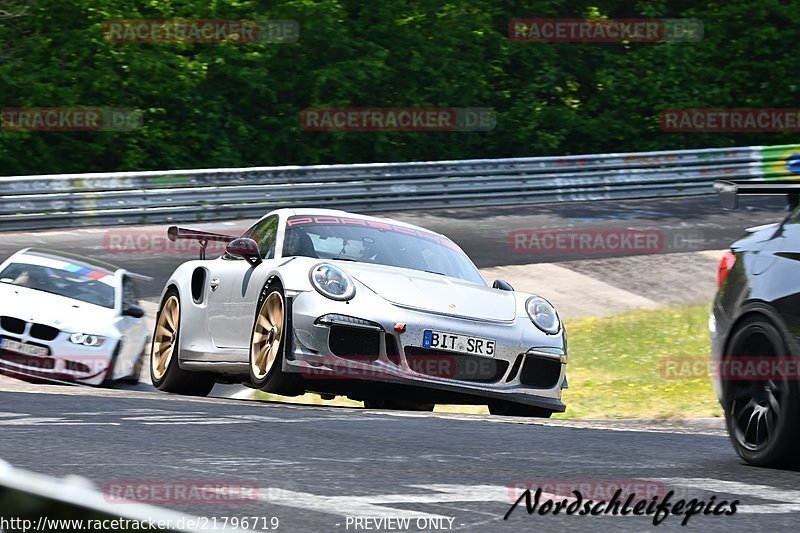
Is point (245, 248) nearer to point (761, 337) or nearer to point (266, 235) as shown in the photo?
point (266, 235)

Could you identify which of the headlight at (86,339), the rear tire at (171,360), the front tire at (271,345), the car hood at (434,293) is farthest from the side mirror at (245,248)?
the headlight at (86,339)

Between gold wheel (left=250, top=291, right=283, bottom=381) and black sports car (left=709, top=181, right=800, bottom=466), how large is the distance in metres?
3.45

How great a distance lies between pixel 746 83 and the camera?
30.5 m

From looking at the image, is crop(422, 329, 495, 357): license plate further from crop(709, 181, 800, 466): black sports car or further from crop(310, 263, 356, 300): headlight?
crop(709, 181, 800, 466): black sports car

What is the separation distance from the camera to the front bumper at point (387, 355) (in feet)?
28.0

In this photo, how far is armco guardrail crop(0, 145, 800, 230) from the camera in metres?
19.8

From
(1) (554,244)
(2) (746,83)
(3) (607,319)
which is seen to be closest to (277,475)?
(3) (607,319)

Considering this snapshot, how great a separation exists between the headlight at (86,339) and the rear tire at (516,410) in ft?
14.3

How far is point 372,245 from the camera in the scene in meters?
9.88

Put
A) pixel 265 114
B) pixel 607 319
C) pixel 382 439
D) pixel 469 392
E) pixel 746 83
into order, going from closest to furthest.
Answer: pixel 382 439, pixel 469 392, pixel 607 319, pixel 265 114, pixel 746 83

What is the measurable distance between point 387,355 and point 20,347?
4.50 metres

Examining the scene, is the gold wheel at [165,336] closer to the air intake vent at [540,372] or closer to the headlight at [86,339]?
the headlight at [86,339]

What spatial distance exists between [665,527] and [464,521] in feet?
2.02

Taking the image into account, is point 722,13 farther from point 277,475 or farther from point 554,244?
point 277,475
